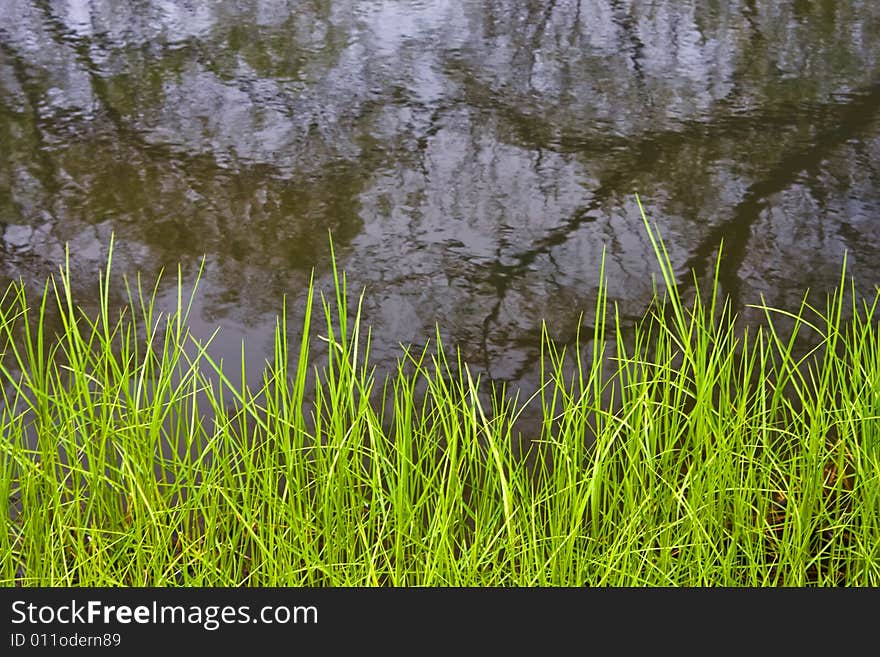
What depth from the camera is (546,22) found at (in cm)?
382

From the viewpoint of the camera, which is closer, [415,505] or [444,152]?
[415,505]

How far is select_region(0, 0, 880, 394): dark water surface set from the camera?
242cm

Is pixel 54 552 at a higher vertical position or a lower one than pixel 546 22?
lower

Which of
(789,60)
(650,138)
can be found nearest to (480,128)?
(650,138)

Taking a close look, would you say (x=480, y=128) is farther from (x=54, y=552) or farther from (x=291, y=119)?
(x=54, y=552)

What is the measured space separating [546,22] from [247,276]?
6.62ft

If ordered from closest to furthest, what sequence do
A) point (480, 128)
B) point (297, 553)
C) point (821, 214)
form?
point (297, 553), point (821, 214), point (480, 128)

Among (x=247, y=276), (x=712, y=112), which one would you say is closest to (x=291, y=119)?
(x=247, y=276)

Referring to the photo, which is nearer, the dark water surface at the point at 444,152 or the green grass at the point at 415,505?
the green grass at the point at 415,505

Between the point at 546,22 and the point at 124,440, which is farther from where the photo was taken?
the point at 546,22

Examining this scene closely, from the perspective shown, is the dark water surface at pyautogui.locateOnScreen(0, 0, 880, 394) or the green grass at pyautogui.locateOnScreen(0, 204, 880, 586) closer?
the green grass at pyautogui.locateOnScreen(0, 204, 880, 586)

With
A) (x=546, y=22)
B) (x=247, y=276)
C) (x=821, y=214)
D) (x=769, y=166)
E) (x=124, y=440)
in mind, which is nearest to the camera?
(x=124, y=440)

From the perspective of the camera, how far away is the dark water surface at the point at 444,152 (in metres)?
2.42

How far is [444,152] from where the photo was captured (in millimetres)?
2957
